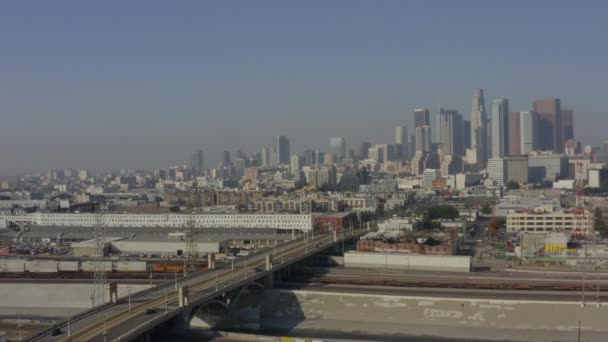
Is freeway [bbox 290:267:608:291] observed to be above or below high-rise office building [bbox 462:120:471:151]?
below

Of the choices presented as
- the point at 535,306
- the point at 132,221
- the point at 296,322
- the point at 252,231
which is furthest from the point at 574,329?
the point at 132,221

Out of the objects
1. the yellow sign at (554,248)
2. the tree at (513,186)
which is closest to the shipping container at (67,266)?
the yellow sign at (554,248)

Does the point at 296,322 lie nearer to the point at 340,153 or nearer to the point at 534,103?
the point at 534,103

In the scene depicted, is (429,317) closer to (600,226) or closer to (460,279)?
(460,279)

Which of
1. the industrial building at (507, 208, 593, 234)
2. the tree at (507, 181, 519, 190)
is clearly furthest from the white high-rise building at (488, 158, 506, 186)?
the industrial building at (507, 208, 593, 234)

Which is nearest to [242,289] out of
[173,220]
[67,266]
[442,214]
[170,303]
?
[170,303]

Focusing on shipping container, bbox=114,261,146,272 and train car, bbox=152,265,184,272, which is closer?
shipping container, bbox=114,261,146,272

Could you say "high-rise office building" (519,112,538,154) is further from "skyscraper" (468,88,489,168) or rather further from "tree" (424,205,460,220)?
"tree" (424,205,460,220)
